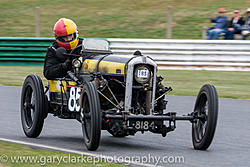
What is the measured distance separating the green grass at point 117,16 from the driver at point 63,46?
14349mm

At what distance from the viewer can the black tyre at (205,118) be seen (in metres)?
6.52

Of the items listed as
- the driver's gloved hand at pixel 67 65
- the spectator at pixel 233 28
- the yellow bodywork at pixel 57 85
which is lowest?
the yellow bodywork at pixel 57 85

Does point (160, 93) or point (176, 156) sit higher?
point (160, 93)

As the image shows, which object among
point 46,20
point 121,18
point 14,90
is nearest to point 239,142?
point 14,90

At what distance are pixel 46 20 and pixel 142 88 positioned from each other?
21.0m

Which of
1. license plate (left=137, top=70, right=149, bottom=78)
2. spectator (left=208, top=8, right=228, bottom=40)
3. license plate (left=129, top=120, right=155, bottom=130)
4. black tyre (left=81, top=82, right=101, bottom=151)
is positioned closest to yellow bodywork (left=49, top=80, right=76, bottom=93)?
black tyre (left=81, top=82, right=101, bottom=151)

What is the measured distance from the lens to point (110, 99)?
7094mm

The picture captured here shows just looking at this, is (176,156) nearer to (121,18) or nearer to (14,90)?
(14,90)

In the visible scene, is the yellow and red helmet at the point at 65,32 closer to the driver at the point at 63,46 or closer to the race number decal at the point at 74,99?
the driver at the point at 63,46

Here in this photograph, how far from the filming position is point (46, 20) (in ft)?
89.7

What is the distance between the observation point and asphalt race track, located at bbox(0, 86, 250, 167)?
646 cm

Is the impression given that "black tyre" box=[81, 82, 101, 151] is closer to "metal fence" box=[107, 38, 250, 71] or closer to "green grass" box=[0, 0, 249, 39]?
"metal fence" box=[107, 38, 250, 71]

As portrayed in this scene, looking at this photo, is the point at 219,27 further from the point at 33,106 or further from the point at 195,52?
the point at 33,106

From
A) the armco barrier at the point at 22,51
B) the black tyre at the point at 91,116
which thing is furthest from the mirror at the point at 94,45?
the armco barrier at the point at 22,51
